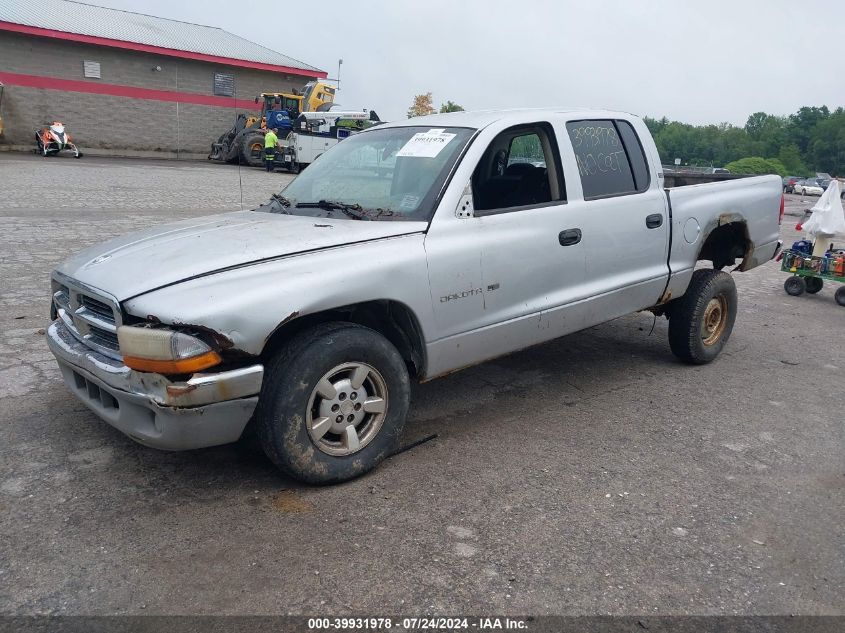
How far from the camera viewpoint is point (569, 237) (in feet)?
14.2

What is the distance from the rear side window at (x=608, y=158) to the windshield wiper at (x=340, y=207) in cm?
152

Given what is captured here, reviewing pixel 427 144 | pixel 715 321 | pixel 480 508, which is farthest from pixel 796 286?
pixel 480 508

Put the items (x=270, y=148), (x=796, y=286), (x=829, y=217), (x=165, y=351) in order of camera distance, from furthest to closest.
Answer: (x=270, y=148) → (x=796, y=286) → (x=829, y=217) → (x=165, y=351)

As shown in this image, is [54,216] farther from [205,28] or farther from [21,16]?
[205,28]

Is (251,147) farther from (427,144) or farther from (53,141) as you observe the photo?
(427,144)

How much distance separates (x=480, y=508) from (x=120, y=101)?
3010 cm

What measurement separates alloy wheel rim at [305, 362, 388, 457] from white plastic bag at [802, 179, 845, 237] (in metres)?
7.34

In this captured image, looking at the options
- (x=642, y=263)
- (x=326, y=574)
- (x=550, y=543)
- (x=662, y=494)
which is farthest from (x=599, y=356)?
(x=326, y=574)

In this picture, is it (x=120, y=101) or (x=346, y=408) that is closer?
(x=346, y=408)

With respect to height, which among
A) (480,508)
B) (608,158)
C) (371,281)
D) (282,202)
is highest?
(608,158)

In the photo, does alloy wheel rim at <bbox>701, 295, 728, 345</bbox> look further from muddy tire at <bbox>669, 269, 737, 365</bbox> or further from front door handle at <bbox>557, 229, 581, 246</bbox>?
front door handle at <bbox>557, 229, 581, 246</bbox>

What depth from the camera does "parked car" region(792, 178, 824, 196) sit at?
43.5 m

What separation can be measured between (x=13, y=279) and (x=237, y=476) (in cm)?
483

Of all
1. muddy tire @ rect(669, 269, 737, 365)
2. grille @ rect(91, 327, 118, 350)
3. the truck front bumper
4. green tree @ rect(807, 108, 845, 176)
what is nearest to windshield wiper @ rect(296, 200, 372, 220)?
the truck front bumper
